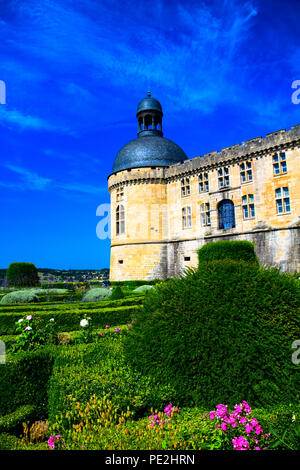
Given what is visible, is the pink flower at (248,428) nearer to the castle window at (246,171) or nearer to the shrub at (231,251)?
the shrub at (231,251)

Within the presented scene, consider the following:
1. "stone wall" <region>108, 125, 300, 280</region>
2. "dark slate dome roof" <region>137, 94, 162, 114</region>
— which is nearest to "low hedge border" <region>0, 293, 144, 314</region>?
"stone wall" <region>108, 125, 300, 280</region>

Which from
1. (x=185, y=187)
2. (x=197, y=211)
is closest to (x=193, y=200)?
(x=197, y=211)

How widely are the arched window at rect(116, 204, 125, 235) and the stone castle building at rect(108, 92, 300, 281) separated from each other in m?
0.04

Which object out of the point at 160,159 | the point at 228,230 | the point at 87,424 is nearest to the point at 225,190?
the point at 228,230

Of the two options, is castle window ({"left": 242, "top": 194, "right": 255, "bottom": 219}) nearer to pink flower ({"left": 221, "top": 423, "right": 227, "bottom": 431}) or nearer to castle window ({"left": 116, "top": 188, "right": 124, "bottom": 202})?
castle window ({"left": 116, "top": 188, "right": 124, "bottom": 202})

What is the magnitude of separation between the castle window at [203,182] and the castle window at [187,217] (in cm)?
212

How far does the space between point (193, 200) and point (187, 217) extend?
67.8 inches

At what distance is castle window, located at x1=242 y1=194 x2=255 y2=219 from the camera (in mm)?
23359

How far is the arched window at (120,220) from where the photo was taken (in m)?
30.0

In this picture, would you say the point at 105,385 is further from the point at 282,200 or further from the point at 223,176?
the point at 223,176

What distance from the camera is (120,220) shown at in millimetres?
30266

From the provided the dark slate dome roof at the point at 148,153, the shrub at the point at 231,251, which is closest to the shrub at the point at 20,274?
the dark slate dome roof at the point at 148,153

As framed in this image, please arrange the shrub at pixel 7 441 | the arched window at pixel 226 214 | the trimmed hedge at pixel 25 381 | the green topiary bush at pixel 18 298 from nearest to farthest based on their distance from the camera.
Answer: the shrub at pixel 7 441
the trimmed hedge at pixel 25 381
the green topiary bush at pixel 18 298
the arched window at pixel 226 214
